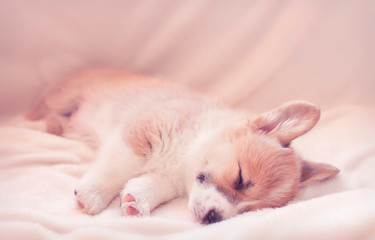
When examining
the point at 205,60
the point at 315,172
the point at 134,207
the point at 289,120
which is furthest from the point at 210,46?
the point at 134,207

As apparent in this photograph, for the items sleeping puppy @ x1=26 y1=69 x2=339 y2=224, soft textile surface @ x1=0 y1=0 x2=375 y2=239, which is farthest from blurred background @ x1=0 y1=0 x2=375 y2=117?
sleeping puppy @ x1=26 y1=69 x2=339 y2=224

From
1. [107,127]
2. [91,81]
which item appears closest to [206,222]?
[107,127]

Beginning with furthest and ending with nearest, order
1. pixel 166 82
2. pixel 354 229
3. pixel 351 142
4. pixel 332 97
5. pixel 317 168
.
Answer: pixel 166 82
pixel 332 97
pixel 351 142
pixel 317 168
pixel 354 229

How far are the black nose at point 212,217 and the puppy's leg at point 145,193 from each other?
0.26 m

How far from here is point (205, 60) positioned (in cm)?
267

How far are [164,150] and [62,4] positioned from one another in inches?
46.7

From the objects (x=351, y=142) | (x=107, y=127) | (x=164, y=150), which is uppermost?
(x=351, y=142)

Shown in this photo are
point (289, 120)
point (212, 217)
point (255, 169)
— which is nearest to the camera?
point (212, 217)

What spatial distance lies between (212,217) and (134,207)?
0.34 meters

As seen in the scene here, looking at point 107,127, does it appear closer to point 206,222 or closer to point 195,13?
point 195,13

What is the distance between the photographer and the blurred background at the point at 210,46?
7.80ft

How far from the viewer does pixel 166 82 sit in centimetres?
269

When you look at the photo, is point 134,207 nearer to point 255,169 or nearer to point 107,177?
point 107,177

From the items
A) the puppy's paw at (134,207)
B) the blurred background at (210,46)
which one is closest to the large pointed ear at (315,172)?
the blurred background at (210,46)
